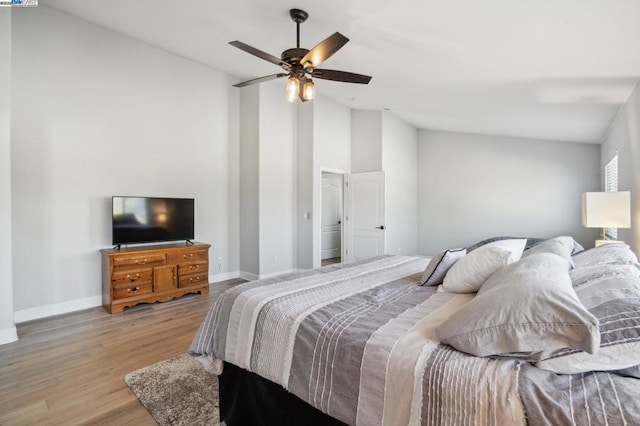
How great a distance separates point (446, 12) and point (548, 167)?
16.3 ft

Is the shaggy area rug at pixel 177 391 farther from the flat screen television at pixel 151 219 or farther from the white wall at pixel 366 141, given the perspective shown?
the white wall at pixel 366 141

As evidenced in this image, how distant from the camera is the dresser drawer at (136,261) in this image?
3639mm

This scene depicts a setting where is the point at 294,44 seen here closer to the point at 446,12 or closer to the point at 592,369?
the point at 446,12

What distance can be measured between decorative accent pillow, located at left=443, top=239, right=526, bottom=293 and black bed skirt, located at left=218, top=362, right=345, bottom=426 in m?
1.01

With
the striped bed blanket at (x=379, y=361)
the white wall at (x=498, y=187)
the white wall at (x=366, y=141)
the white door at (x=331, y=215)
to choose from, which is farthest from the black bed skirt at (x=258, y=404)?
the white wall at (x=498, y=187)

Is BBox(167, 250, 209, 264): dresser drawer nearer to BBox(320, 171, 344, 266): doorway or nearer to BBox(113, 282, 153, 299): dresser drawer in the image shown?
BBox(113, 282, 153, 299): dresser drawer

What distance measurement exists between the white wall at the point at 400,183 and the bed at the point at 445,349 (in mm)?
4461

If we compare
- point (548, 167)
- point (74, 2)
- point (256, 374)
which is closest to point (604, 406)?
point (256, 374)

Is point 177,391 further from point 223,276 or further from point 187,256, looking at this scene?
point 223,276

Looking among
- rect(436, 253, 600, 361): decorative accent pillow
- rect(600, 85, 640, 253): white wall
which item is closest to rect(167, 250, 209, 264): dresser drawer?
rect(436, 253, 600, 361): decorative accent pillow

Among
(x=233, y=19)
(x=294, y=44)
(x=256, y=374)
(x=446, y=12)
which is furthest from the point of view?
(x=294, y=44)

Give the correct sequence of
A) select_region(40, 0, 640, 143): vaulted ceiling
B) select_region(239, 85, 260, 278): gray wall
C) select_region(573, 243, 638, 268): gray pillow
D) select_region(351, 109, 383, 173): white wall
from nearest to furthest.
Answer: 1. select_region(573, 243, 638, 268): gray pillow
2. select_region(40, 0, 640, 143): vaulted ceiling
3. select_region(239, 85, 260, 278): gray wall
4. select_region(351, 109, 383, 173): white wall

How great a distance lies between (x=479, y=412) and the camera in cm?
92

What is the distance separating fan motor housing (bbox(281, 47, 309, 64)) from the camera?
267cm
